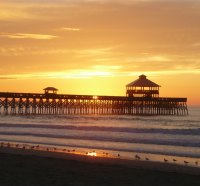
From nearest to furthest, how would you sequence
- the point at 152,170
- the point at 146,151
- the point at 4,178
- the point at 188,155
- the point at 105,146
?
the point at 4,178 < the point at 152,170 < the point at 188,155 < the point at 146,151 < the point at 105,146

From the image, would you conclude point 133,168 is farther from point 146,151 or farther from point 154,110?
point 154,110

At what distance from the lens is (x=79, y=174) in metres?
12.6

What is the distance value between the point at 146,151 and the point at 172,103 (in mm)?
52531

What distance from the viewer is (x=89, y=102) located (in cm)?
6912

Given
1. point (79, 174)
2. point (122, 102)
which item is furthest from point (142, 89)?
point (79, 174)

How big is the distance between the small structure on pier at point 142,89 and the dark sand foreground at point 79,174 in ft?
180

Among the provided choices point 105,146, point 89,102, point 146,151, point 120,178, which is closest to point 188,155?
point 146,151

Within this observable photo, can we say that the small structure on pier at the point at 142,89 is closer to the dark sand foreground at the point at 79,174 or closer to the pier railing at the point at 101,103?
the pier railing at the point at 101,103

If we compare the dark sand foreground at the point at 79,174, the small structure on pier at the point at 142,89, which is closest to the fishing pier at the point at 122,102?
the small structure on pier at the point at 142,89

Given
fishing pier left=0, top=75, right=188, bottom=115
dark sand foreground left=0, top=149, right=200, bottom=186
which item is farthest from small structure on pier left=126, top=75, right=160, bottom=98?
dark sand foreground left=0, top=149, right=200, bottom=186

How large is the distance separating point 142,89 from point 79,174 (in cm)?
5886

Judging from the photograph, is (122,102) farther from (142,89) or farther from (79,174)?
(79,174)

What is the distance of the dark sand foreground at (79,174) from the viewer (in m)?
11.4

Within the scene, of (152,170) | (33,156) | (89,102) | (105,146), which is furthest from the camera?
(89,102)
